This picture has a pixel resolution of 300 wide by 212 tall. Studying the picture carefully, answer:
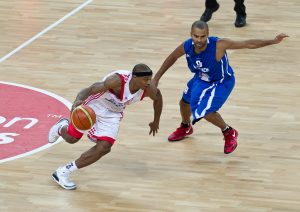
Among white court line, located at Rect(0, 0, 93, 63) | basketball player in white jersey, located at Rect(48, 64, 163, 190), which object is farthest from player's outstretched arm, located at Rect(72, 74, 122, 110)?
white court line, located at Rect(0, 0, 93, 63)

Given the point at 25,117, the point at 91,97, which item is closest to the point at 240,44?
the point at 91,97

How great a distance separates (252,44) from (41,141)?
278 cm

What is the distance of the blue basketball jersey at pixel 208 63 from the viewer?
35.9 feet

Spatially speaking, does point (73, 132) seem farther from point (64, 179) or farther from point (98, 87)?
point (98, 87)

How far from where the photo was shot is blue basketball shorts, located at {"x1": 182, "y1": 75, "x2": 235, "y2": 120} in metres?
11.0

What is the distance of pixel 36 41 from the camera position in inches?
619

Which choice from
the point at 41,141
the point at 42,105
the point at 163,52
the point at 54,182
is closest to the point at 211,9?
the point at 163,52

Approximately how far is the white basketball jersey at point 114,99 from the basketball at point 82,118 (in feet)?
1.62

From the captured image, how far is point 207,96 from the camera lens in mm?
11086

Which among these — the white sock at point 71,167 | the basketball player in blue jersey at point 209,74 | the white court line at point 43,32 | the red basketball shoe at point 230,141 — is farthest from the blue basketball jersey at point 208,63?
the white court line at point 43,32

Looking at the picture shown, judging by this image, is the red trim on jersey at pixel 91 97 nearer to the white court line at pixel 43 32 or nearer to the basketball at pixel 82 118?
the basketball at pixel 82 118

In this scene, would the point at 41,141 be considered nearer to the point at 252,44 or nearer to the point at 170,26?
the point at 252,44

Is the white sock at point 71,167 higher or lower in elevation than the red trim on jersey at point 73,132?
lower

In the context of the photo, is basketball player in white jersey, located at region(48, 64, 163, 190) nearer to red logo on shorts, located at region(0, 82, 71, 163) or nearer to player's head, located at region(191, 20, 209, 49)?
player's head, located at region(191, 20, 209, 49)
